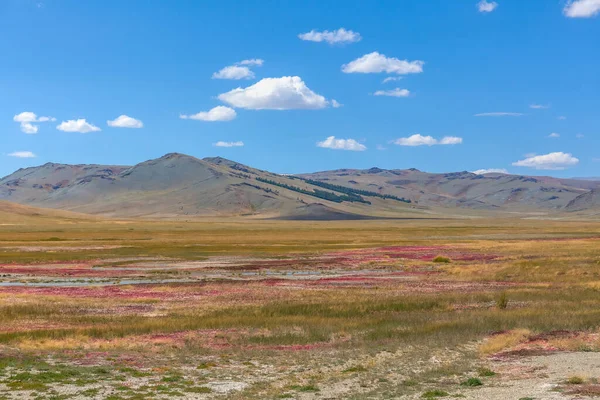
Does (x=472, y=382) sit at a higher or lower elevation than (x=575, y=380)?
lower

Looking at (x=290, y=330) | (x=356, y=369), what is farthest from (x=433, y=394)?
(x=290, y=330)

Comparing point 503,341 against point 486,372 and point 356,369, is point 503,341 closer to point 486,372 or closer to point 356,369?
point 486,372

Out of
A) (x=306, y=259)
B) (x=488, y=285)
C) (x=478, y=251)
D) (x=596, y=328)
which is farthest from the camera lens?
(x=478, y=251)

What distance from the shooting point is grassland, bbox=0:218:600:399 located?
22.4 meters

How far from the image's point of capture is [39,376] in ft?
74.6

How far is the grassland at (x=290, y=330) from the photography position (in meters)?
22.4

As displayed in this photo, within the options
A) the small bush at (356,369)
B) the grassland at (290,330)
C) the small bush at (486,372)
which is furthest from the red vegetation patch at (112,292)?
the small bush at (486,372)

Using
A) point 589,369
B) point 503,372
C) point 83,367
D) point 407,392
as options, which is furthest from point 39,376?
point 589,369

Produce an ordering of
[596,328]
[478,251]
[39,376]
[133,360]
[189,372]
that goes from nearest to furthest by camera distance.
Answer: [39,376] → [189,372] → [133,360] → [596,328] → [478,251]

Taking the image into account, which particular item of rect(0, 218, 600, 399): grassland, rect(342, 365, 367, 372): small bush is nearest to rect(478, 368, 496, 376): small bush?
rect(0, 218, 600, 399): grassland

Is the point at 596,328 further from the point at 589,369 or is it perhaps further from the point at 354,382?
the point at 354,382

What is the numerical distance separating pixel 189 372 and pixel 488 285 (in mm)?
36531

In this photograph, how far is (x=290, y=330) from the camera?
3409cm

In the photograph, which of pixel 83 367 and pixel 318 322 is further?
pixel 318 322
